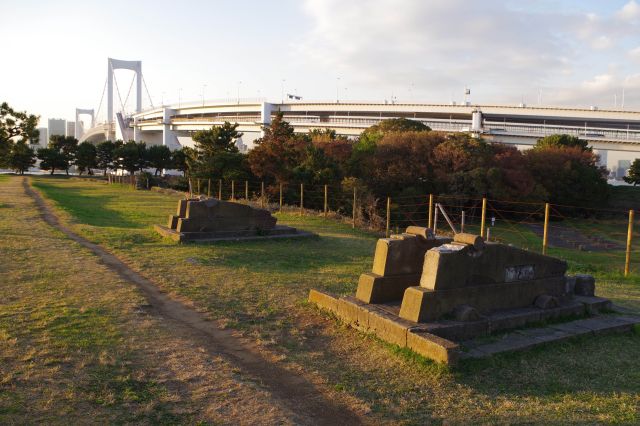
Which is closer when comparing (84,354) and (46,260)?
(84,354)

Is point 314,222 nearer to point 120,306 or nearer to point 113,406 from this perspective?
point 120,306

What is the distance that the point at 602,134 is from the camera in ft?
155

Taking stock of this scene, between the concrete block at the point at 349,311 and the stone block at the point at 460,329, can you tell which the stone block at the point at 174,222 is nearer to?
the concrete block at the point at 349,311

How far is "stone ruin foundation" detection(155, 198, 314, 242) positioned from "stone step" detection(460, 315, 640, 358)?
297 inches

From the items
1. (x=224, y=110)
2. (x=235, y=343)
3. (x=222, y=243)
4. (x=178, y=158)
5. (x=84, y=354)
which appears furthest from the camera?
(x=224, y=110)

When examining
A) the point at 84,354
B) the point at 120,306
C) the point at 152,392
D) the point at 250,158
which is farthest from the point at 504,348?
the point at 250,158

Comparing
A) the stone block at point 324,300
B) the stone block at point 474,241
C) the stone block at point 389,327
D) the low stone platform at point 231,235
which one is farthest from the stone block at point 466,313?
the low stone platform at point 231,235

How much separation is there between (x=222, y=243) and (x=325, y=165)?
12.4 metres

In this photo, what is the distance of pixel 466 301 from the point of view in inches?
218

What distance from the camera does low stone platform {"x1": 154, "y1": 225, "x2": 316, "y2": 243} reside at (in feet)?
37.9

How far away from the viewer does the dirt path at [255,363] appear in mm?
3795

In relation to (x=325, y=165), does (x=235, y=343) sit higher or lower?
lower

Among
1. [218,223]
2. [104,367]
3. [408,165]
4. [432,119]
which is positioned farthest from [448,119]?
[104,367]

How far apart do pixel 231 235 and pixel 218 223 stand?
0.41 meters
